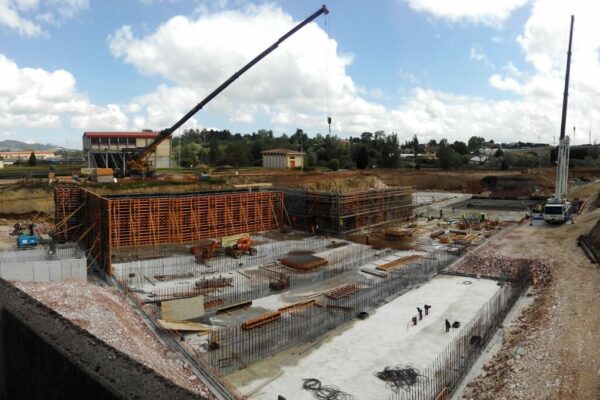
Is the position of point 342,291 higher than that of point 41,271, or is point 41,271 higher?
point 41,271

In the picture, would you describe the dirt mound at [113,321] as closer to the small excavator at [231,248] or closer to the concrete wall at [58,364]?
the concrete wall at [58,364]

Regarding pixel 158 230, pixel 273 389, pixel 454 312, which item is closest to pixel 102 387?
pixel 273 389

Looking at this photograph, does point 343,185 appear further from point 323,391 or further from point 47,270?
point 323,391

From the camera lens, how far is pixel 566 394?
9.40 metres

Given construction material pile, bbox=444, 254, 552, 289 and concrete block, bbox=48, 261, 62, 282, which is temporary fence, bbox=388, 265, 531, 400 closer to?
construction material pile, bbox=444, 254, 552, 289

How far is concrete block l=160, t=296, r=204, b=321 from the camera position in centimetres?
1334

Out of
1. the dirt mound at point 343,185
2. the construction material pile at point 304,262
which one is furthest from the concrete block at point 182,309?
the dirt mound at point 343,185

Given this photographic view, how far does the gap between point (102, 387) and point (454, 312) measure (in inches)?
488

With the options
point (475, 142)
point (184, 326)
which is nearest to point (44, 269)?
point (184, 326)

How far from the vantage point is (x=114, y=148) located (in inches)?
1992

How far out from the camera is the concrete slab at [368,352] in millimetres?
10086

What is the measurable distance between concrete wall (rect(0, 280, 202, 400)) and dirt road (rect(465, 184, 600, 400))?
25.0ft

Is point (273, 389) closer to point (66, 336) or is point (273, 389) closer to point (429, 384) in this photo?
point (429, 384)

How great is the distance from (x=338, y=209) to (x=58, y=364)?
75.3ft
